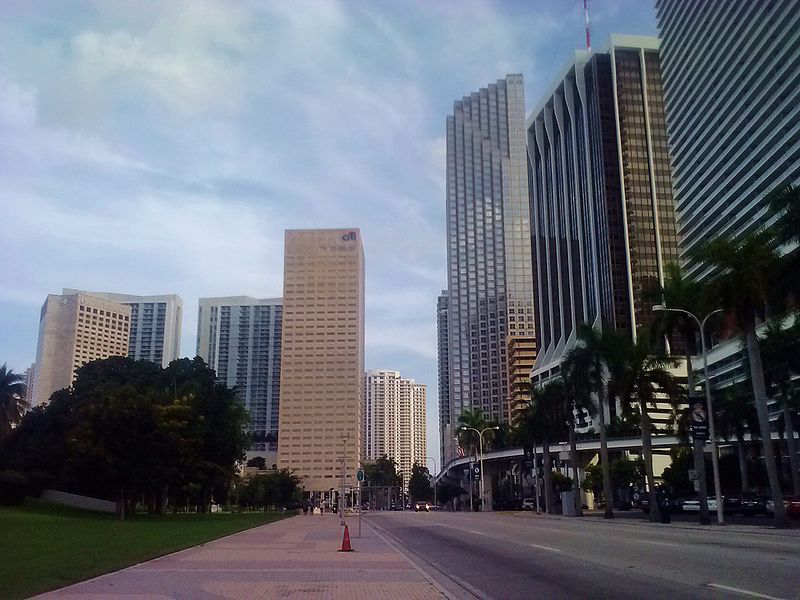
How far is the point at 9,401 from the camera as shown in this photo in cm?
6844

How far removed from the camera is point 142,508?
272 feet

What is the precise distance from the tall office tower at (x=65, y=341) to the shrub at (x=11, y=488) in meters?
102

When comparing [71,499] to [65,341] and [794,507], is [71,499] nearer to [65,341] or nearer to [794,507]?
[794,507]

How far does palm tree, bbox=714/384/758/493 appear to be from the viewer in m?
64.9

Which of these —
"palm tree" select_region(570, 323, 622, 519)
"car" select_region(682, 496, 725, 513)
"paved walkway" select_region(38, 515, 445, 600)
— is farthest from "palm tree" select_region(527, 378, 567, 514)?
"paved walkway" select_region(38, 515, 445, 600)

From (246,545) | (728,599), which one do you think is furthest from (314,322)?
(728,599)

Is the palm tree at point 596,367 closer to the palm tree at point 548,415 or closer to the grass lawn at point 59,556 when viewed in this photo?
the palm tree at point 548,415

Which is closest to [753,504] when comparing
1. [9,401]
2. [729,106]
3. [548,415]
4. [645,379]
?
[645,379]

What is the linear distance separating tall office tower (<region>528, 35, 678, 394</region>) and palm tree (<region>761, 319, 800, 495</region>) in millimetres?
88281

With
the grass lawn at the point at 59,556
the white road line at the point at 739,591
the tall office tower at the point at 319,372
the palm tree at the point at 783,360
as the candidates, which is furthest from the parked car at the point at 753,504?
the tall office tower at the point at 319,372

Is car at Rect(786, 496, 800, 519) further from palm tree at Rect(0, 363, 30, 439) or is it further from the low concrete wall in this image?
palm tree at Rect(0, 363, 30, 439)

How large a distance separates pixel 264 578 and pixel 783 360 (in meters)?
48.0

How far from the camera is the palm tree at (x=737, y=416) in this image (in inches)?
2557

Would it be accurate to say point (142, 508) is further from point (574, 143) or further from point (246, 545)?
point (574, 143)
